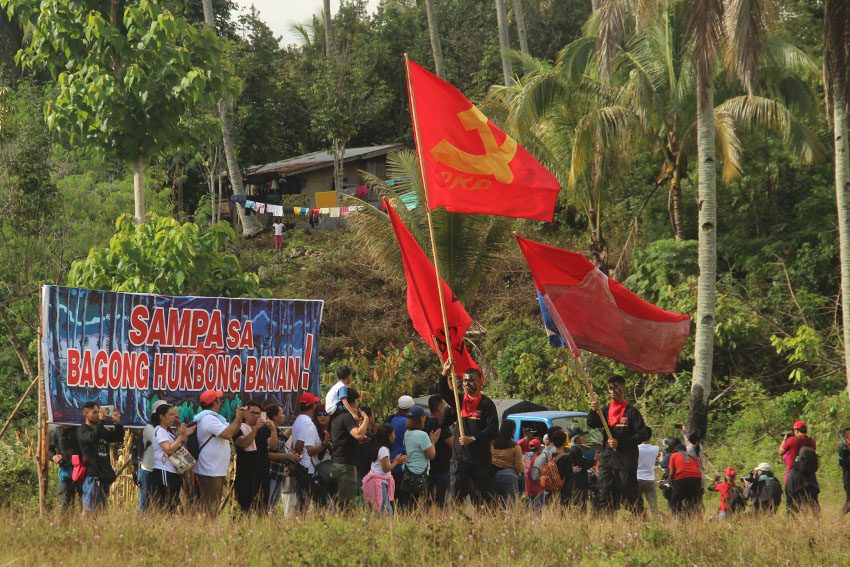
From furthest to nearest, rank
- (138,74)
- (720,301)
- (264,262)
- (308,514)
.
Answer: (264,262)
(720,301)
(138,74)
(308,514)

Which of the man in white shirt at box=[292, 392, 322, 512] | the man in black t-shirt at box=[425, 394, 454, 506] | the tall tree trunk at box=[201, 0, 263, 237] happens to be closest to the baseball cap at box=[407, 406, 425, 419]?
the man in black t-shirt at box=[425, 394, 454, 506]

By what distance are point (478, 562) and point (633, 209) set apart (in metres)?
21.6

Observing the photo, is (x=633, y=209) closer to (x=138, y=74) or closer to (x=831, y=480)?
(x=831, y=480)

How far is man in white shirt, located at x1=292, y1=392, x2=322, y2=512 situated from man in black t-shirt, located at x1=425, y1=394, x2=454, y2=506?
3.88 feet

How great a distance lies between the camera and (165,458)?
427 inches

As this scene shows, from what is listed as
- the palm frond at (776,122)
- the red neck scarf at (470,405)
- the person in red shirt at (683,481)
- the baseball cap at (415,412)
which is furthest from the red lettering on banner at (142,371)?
the palm frond at (776,122)

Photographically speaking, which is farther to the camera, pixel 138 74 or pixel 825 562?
pixel 138 74

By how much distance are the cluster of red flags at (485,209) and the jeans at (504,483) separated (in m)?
1.18

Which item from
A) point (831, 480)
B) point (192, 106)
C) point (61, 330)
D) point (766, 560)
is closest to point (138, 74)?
point (192, 106)

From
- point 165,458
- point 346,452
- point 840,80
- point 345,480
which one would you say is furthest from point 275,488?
point 840,80

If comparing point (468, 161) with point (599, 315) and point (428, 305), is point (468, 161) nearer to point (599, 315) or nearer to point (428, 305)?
point (428, 305)

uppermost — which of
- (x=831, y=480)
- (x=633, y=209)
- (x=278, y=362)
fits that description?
(x=633, y=209)

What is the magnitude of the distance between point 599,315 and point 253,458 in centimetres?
403

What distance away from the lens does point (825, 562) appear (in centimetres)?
918
